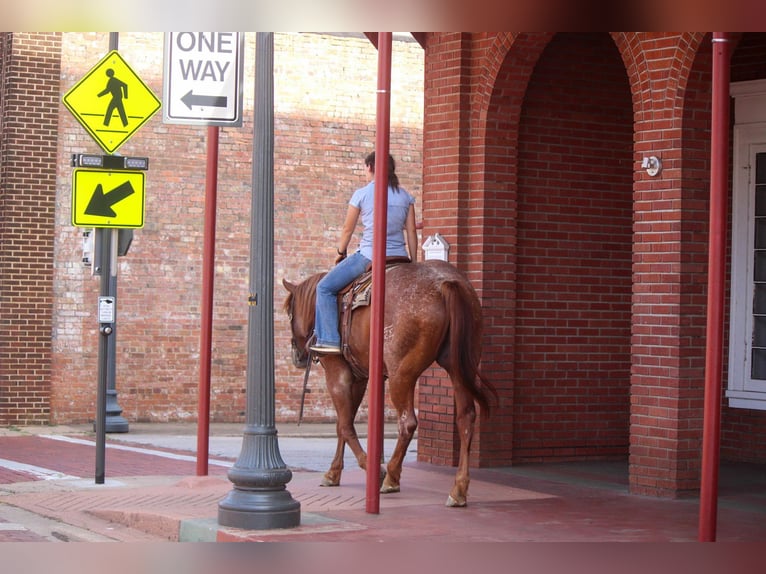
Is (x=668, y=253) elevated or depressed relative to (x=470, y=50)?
depressed

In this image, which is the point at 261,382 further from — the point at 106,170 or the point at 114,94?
the point at 114,94

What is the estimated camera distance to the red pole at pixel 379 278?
31.8 ft

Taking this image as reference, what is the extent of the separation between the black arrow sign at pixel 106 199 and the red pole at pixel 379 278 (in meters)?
→ 3.61

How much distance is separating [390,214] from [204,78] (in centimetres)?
200

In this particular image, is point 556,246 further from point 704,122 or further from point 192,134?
point 192,134

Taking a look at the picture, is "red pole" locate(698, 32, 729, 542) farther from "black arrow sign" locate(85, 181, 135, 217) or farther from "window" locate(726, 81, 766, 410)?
"black arrow sign" locate(85, 181, 135, 217)

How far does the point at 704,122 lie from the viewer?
37.1 feet

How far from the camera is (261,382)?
946 cm

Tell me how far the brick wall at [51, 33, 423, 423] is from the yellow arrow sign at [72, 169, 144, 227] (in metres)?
6.47

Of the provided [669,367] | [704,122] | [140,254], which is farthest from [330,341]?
[140,254]

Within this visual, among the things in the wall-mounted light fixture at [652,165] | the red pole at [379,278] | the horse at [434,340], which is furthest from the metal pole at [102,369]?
the wall-mounted light fixture at [652,165]

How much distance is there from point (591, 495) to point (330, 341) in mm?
2582

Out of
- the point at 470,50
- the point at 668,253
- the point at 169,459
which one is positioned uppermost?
the point at 470,50
